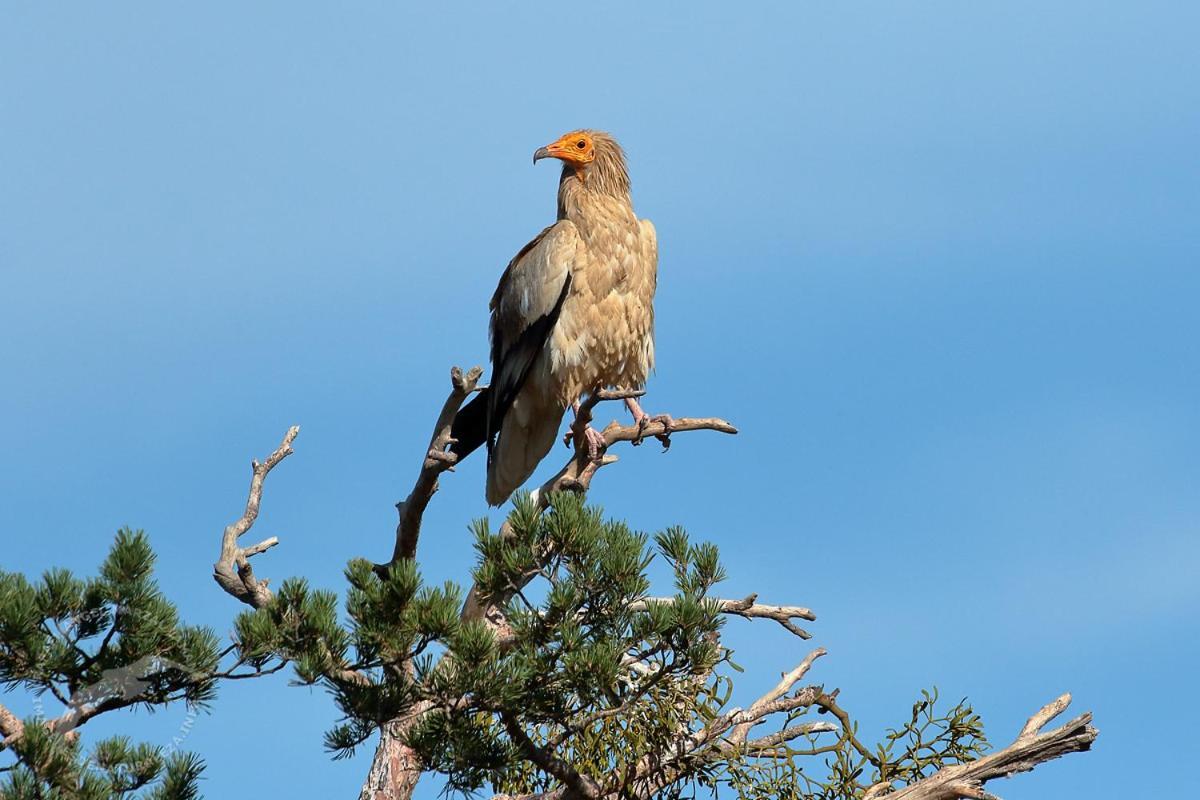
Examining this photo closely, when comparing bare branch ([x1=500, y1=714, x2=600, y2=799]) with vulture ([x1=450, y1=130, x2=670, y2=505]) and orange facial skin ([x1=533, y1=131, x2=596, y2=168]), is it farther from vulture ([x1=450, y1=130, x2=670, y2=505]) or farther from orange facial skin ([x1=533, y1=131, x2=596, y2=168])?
orange facial skin ([x1=533, y1=131, x2=596, y2=168])

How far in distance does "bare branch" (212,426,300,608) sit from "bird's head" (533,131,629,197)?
2.88 meters


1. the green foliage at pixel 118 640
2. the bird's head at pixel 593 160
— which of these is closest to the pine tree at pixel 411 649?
the green foliage at pixel 118 640

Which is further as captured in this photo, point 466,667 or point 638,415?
point 638,415

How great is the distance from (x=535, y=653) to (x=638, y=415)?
2.78 m

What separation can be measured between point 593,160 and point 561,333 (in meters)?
1.31

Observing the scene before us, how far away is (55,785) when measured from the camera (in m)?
4.45

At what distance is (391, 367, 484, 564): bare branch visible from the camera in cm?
571

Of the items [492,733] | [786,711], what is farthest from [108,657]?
[786,711]

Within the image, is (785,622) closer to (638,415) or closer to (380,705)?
(638,415)

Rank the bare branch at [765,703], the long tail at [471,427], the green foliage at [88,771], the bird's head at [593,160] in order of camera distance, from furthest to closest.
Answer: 1. the bird's head at [593,160]
2. the long tail at [471,427]
3. the bare branch at [765,703]
4. the green foliage at [88,771]

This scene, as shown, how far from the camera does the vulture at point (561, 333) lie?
7.66 metres

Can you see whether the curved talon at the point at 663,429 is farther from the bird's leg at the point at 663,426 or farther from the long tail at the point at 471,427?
the long tail at the point at 471,427

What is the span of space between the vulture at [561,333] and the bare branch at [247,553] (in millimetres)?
1433

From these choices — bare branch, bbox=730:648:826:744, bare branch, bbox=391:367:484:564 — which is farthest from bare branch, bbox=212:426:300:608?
bare branch, bbox=730:648:826:744
